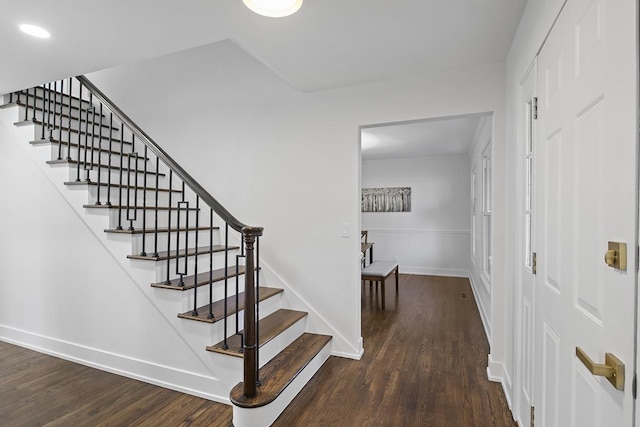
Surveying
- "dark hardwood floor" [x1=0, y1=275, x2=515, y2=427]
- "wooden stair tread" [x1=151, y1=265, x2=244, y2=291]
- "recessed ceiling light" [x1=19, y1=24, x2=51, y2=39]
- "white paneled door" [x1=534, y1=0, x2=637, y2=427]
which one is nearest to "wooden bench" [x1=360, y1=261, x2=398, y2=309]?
"dark hardwood floor" [x1=0, y1=275, x2=515, y2=427]

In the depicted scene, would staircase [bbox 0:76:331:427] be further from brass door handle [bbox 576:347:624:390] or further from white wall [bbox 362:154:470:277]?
white wall [bbox 362:154:470:277]

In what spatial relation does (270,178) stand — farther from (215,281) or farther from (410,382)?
(410,382)

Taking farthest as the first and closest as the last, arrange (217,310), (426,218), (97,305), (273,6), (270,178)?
(426,218) → (270,178) → (97,305) → (217,310) → (273,6)

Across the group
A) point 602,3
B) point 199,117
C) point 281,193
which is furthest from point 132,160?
point 602,3

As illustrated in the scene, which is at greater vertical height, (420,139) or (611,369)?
(420,139)

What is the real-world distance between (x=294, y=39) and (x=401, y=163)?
5.22 metres

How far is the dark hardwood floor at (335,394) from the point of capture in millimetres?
2035

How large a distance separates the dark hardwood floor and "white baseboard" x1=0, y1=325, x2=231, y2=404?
58 millimetres

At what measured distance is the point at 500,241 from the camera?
2.46 metres

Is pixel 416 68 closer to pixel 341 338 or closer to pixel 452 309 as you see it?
pixel 341 338

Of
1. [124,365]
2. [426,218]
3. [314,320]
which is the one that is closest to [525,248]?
[314,320]

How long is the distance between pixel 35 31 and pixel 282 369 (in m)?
2.75

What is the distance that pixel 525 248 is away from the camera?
1900 mm

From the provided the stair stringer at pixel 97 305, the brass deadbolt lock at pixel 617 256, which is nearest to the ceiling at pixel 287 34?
the stair stringer at pixel 97 305
